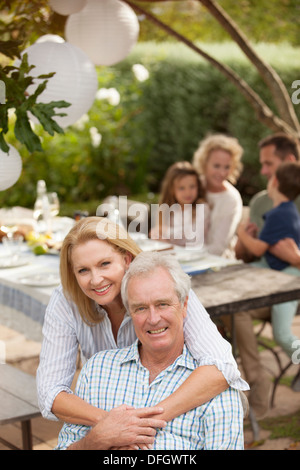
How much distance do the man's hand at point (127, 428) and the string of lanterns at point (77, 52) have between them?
92cm

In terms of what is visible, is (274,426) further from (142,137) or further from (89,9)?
(142,137)

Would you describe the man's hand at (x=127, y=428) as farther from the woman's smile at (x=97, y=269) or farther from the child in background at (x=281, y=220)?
the child in background at (x=281, y=220)

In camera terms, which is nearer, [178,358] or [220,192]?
[178,358]

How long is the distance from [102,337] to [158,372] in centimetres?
38

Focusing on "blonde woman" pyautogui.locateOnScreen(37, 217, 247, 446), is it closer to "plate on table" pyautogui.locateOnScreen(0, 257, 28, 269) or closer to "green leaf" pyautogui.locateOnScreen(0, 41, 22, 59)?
"green leaf" pyautogui.locateOnScreen(0, 41, 22, 59)

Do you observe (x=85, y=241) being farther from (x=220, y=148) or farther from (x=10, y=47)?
(x=220, y=148)

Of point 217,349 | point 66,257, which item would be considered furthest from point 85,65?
point 217,349

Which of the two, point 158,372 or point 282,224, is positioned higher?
point 282,224

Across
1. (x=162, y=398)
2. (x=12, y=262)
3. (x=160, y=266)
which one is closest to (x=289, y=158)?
(x=12, y=262)

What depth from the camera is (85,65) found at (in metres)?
2.96

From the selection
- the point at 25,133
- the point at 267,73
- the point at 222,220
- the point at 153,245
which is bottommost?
the point at 153,245

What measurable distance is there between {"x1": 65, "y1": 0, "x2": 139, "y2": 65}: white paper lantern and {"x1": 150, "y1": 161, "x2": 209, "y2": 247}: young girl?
1.20 m

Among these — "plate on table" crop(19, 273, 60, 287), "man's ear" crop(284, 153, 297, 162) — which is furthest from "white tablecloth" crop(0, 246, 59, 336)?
"man's ear" crop(284, 153, 297, 162)

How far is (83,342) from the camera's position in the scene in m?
2.50
